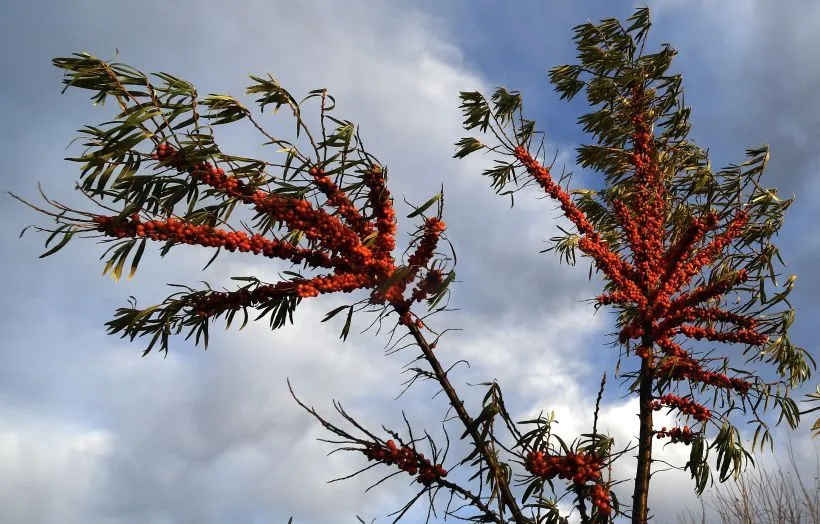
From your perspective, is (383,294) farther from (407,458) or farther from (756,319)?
(756,319)

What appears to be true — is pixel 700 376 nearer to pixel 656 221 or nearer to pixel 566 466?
pixel 656 221

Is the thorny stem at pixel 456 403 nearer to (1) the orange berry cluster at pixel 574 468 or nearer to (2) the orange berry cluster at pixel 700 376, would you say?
(1) the orange berry cluster at pixel 574 468

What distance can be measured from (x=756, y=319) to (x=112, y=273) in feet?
19.9

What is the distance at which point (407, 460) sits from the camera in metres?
3.36

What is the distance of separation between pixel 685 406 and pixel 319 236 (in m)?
4.62

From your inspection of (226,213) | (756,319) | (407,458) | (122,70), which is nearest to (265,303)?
(226,213)

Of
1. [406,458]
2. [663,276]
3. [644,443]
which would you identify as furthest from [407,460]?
[663,276]

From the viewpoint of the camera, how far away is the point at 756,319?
22.6ft

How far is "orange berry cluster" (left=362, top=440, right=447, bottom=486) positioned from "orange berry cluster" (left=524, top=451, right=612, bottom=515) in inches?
20.9

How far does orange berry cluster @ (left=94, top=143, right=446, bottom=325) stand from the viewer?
3191 mm

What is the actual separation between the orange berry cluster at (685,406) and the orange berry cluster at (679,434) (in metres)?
0.19

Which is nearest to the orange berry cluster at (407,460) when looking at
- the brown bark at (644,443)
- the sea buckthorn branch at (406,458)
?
the sea buckthorn branch at (406,458)

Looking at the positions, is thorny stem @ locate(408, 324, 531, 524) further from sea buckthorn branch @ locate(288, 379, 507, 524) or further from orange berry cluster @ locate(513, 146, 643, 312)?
orange berry cluster @ locate(513, 146, 643, 312)

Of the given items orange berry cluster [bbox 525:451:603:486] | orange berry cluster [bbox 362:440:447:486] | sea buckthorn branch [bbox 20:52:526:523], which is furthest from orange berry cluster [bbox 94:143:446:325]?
orange berry cluster [bbox 525:451:603:486]
